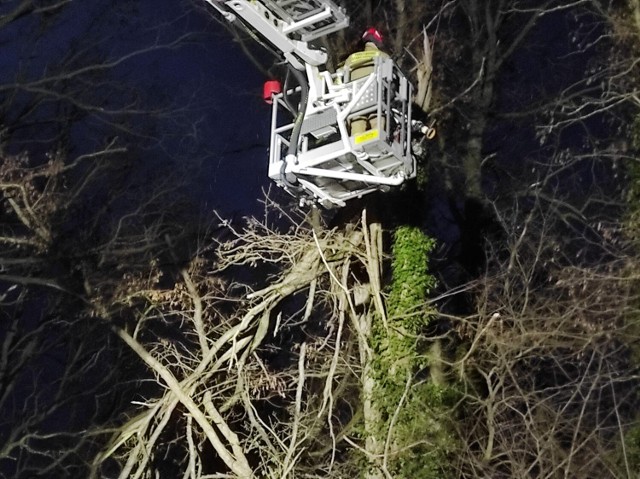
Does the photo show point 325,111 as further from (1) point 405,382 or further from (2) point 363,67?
(1) point 405,382

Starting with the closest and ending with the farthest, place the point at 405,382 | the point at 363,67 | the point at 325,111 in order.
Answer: the point at 325,111, the point at 363,67, the point at 405,382

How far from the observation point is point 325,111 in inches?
194

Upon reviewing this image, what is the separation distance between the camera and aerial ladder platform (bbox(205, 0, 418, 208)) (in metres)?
4.71

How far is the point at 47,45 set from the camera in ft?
34.0

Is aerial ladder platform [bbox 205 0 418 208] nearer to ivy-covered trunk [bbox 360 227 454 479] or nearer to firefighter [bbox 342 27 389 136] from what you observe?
firefighter [bbox 342 27 389 136]

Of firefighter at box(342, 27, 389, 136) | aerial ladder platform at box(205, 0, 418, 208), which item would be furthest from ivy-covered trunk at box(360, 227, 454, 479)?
firefighter at box(342, 27, 389, 136)

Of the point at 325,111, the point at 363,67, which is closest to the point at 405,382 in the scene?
the point at 325,111

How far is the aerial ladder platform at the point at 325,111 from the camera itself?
471cm

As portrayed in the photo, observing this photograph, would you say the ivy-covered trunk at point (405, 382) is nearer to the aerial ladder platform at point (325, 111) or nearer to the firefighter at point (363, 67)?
the aerial ladder platform at point (325, 111)

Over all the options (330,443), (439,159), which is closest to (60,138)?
(439,159)

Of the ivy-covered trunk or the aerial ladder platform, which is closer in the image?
the aerial ladder platform

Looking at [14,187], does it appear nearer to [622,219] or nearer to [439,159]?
[439,159]

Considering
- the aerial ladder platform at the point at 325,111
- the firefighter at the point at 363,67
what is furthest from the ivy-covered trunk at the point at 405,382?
the firefighter at the point at 363,67

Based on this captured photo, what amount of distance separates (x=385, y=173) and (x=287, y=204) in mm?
3774
